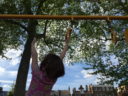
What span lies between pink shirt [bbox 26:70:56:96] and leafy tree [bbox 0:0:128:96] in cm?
2056

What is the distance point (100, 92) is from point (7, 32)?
169ft

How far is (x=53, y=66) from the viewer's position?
14.5 feet

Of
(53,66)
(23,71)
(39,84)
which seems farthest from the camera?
(23,71)

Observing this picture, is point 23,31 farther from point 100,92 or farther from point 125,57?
point 100,92

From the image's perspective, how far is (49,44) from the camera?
105 feet

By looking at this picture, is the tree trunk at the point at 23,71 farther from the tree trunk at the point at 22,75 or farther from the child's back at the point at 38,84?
the child's back at the point at 38,84

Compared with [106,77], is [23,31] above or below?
above

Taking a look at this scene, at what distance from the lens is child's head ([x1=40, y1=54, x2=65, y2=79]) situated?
442 centimetres

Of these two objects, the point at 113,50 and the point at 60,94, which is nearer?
the point at 113,50

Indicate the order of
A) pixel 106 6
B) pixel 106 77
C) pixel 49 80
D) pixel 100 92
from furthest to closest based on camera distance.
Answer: pixel 100 92, pixel 106 6, pixel 106 77, pixel 49 80

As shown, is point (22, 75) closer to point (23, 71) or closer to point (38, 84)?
point (23, 71)

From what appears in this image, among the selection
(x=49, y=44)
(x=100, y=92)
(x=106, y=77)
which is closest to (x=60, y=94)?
(x=100, y=92)

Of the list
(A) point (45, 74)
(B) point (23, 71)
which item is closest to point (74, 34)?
(B) point (23, 71)

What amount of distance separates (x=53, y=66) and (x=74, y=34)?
27146 mm
